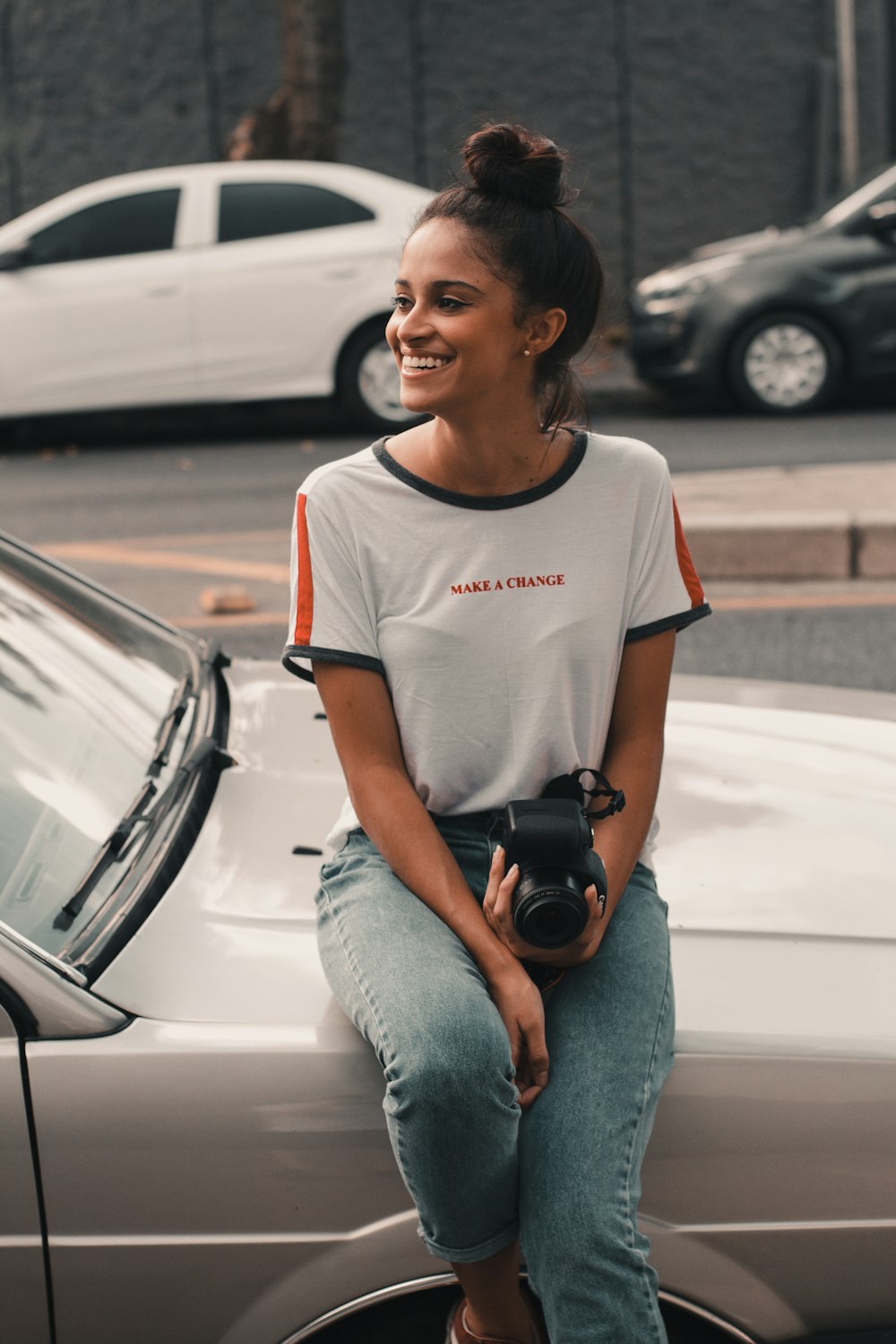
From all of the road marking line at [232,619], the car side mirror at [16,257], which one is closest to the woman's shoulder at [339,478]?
the road marking line at [232,619]

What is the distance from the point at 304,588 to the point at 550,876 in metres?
Result: 0.50

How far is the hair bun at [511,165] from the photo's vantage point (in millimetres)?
2074

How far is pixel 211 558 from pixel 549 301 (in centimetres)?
541

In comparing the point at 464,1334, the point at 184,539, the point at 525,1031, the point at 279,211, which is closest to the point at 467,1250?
the point at 464,1334

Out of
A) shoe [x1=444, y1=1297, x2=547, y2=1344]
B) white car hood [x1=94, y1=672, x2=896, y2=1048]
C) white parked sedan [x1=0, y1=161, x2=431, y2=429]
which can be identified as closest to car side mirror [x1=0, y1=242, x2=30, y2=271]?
white parked sedan [x1=0, y1=161, x2=431, y2=429]

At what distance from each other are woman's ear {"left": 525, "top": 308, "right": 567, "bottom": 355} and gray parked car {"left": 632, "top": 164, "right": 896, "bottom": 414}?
9.05 meters

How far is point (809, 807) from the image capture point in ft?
7.97

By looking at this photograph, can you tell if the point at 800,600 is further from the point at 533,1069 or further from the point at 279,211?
the point at 279,211

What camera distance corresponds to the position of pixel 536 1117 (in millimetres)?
1804

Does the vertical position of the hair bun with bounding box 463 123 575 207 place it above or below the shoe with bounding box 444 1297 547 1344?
above

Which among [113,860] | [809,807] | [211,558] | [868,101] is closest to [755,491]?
[211,558]

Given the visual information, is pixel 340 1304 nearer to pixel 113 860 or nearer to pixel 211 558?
pixel 113 860

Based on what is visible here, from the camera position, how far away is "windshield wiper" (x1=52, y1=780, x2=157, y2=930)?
2.00 m

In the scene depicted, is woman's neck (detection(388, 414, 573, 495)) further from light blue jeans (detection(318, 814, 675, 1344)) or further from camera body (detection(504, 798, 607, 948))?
light blue jeans (detection(318, 814, 675, 1344))
